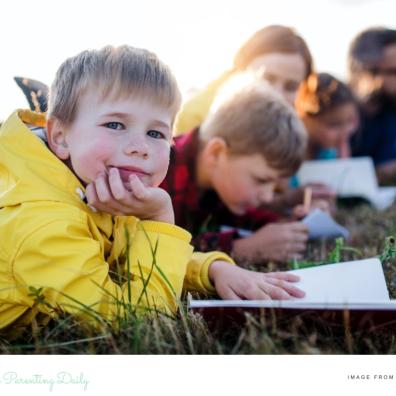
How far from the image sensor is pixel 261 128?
1662mm

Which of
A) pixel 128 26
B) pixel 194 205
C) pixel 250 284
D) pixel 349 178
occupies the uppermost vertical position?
pixel 128 26

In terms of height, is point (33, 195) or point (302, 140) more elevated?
point (33, 195)

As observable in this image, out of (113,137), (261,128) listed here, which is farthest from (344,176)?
(113,137)

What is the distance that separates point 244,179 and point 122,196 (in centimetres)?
77

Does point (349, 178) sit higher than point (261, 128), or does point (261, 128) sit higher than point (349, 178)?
point (261, 128)

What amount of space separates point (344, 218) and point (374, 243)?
471 mm

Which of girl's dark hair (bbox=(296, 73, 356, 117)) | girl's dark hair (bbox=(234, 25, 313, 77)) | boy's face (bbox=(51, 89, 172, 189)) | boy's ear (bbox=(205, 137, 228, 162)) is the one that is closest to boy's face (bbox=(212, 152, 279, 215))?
boy's ear (bbox=(205, 137, 228, 162))

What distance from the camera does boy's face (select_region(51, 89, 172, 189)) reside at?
97cm

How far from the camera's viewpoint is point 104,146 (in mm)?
964

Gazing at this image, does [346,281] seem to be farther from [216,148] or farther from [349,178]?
[349,178]

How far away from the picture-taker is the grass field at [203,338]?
81 centimetres

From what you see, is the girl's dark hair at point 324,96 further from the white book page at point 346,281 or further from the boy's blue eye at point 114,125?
the boy's blue eye at point 114,125
